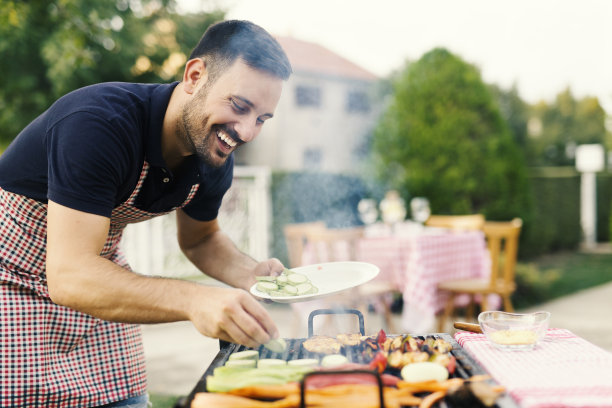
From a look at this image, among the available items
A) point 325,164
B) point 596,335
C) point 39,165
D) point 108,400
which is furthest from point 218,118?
point 325,164

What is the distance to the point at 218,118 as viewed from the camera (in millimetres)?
1593

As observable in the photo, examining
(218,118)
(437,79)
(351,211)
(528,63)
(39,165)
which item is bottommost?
(351,211)

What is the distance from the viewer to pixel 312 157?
786 inches

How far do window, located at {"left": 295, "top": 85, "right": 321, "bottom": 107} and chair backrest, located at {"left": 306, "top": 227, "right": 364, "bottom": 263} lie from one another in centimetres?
1385

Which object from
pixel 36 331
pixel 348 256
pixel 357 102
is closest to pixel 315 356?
pixel 36 331

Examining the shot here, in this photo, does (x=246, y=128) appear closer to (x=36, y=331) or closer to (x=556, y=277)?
(x=36, y=331)

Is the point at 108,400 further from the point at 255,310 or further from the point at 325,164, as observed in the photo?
the point at 325,164

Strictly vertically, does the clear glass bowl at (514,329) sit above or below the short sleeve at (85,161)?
below

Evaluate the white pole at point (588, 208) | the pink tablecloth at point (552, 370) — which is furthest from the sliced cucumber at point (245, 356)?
the white pole at point (588, 208)

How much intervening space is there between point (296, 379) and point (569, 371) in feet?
2.20

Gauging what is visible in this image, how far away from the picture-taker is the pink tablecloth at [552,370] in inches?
46.7

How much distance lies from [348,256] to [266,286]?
3.71 m

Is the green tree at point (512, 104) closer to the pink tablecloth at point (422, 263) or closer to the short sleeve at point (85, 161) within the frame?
the pink tablecloth at point (422, 263)

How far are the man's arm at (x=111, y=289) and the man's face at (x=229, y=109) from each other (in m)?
0.43
